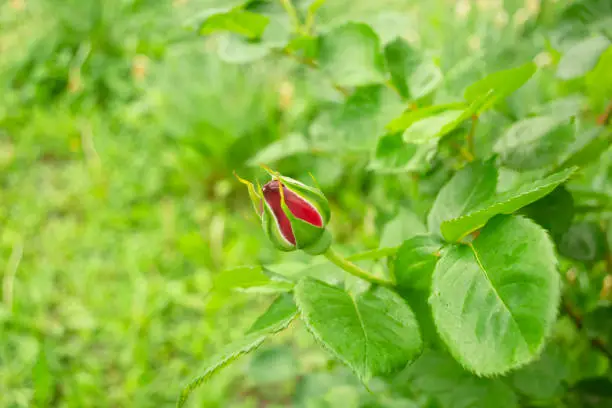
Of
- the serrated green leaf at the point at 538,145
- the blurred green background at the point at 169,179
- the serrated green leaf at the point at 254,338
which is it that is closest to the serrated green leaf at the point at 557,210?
the serrated green leaf at the point at 538,145

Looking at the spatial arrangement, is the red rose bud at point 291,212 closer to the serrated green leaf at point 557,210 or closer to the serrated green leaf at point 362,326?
the serrated green leaf at point 362,326

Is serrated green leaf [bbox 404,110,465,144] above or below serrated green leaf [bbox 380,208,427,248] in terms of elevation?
above

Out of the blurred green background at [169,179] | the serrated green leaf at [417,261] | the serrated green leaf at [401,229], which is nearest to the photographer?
the serrated green leaf at [417,261]

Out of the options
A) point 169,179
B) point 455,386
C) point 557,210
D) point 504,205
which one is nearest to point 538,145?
point 557,210

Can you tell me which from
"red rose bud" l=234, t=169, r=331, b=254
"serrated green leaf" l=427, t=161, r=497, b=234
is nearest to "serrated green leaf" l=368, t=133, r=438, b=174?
"serrated green leaf" l=427, t=161, r=497, b=234

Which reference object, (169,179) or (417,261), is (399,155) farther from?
(169,179)

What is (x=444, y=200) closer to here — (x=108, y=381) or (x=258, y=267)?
(x=258, y=267)

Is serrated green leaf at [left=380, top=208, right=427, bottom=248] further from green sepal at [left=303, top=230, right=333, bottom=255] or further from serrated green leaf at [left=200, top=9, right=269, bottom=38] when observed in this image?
serrated green leaf at [left=200, top=9, right=269, bottom=38]
